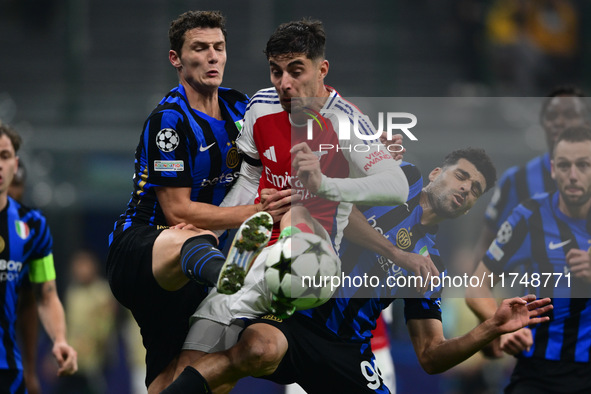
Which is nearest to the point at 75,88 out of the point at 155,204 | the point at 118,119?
the point at 118,119

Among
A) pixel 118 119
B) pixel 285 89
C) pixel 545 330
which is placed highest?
pixel 118 119

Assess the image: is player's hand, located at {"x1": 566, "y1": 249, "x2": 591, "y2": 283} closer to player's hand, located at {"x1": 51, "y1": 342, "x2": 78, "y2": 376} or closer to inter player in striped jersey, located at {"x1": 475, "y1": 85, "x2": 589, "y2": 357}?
inter player in striped jersey, located at {"x1": 475, "y1": 85, "x2": 589, "y2": 357}

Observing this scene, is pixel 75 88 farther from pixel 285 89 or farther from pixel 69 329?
pixel 285 89

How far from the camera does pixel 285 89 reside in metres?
4.70

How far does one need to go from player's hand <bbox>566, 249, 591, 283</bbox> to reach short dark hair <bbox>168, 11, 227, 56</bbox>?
2.67 metres

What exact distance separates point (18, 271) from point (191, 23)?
91.9 inches

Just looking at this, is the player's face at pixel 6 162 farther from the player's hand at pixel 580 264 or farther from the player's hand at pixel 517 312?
the player's hand at pixel 580 264

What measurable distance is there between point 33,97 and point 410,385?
729cm

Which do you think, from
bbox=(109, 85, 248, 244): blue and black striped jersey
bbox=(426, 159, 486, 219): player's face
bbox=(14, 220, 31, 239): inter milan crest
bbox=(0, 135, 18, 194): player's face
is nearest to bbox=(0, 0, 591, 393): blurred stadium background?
bbox=(14, 220, 31, 239): inter milan crest

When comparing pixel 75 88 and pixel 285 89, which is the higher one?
pixel 75 88

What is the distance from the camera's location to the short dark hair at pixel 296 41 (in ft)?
15.5

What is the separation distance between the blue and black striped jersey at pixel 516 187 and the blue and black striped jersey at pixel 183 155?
1951mm

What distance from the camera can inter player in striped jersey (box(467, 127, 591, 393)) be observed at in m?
5.55

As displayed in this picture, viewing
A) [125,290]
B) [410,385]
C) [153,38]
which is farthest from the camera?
[153,38]
